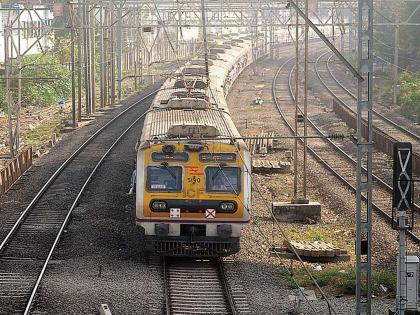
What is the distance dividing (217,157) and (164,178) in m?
0.93

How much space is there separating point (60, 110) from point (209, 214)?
2856 cm

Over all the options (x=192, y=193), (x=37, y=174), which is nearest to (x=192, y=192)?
(x=192, y=193)

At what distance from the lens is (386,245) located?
17750 mm

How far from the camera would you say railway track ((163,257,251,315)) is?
13.4 m

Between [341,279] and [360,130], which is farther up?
[360,130]

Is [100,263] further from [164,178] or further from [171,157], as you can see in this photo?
[171,157]

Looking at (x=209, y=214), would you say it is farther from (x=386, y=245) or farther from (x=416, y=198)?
(x=416, y=198)

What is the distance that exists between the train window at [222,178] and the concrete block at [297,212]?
4856mm

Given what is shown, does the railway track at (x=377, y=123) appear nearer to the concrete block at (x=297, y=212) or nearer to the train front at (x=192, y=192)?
the concrete block at (x=297, y=212)

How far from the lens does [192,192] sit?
51.2 ft

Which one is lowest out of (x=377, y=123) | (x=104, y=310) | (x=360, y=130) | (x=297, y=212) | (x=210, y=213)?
(x=297, y=212)

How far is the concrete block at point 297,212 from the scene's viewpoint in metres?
20.3

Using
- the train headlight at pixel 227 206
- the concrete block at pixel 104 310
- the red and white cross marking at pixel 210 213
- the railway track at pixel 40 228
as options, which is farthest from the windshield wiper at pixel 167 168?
the concrete block at pixel 104 310

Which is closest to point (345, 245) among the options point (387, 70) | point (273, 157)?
point (273, 157)
